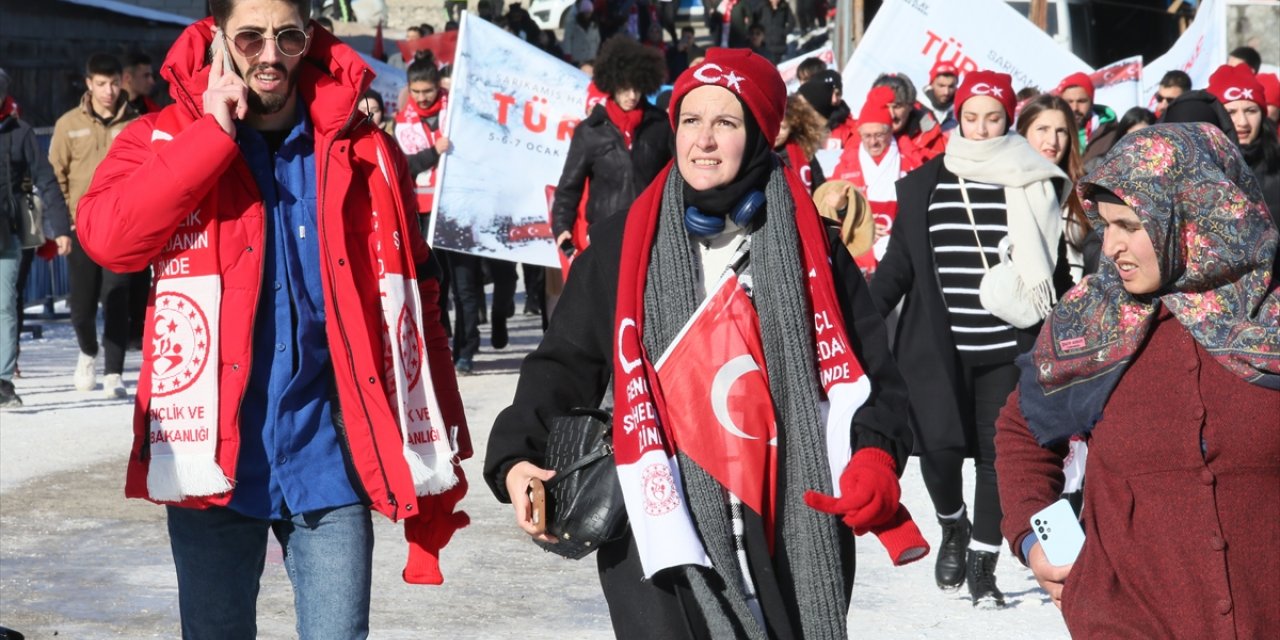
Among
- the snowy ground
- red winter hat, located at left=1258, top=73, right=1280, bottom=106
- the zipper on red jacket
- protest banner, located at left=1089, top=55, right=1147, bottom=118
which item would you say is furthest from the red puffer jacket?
protest banner, located at left=1089, top=55, right=1147, bottom=118

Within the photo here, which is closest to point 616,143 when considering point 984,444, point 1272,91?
point 1272,91

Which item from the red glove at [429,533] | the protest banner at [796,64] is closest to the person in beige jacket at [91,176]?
the protest banner at [796,64]

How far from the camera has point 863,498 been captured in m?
3.55

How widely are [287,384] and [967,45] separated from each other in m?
12.0

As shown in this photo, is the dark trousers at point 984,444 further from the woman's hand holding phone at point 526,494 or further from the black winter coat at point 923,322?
the woman's hand holding phone at point 526,494

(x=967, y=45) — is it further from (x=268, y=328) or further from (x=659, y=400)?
(x=659, y=400)

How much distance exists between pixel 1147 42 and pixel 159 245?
30.5 metres

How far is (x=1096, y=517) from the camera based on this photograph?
3.62 metres

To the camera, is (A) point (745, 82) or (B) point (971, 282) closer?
→ (A) point (745, 82)

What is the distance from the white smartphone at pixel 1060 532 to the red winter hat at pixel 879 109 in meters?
7.23

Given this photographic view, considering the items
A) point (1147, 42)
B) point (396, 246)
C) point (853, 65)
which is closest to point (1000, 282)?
point (396, 246)

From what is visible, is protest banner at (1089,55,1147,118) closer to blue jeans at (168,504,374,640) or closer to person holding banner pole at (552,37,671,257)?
person holding banner pole at (552,37,671,257)

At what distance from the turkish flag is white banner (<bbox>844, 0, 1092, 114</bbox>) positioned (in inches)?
462

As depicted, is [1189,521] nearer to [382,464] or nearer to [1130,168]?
[1130,168]
